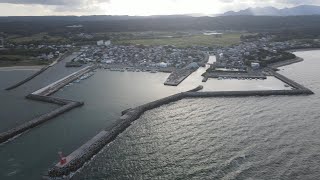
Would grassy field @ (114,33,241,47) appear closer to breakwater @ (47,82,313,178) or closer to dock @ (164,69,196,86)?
dock @ (164,69,196,86)

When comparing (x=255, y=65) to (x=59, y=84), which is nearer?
(x=59, y=84)

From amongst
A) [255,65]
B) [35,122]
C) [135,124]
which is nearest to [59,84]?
[35,122]

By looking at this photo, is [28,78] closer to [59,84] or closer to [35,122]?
[59,84]

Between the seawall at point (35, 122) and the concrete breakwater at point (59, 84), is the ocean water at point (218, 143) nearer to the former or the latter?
the seawall at point (35, 122)

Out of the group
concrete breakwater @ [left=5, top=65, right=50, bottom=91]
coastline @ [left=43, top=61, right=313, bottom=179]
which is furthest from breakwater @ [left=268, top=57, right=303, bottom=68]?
concrete breakwater @ [left=5, top=65, right=50, bottom=91]

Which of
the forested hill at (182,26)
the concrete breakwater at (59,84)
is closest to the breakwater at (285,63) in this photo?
the concrete breakwater at (59,84)

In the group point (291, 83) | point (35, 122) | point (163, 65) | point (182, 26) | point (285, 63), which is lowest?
point (35, 122)

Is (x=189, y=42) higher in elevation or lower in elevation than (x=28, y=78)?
higher

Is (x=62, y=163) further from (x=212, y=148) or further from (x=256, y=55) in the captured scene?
(x=256, y=55)
